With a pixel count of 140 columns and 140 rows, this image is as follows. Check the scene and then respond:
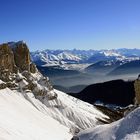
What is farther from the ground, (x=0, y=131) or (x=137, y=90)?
(x=137, y=90)

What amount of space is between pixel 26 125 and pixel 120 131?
352ft

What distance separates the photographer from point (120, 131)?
5181 centimetres

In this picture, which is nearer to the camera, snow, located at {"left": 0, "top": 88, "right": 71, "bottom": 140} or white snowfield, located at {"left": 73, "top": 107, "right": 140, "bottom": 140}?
white snowfield, located at {"left": 73, "top": 107, "right": 140, "bottom": 140}

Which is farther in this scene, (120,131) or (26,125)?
(26,125)

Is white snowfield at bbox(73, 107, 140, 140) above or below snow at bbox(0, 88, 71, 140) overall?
above

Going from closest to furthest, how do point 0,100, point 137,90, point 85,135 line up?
point 85,135
point 137,90
point 0,100

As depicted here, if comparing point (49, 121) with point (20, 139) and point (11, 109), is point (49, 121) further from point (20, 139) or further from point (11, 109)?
point (20, 139)

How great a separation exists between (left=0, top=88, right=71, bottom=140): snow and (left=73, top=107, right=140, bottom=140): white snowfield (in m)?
64.2

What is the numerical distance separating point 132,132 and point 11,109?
453 ft

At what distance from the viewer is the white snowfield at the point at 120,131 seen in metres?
49.4

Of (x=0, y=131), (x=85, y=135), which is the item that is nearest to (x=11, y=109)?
(x=0, y=131)

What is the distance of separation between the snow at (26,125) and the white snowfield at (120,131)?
211 feet

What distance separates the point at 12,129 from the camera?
129m

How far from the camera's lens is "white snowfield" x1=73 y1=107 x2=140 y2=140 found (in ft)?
162
